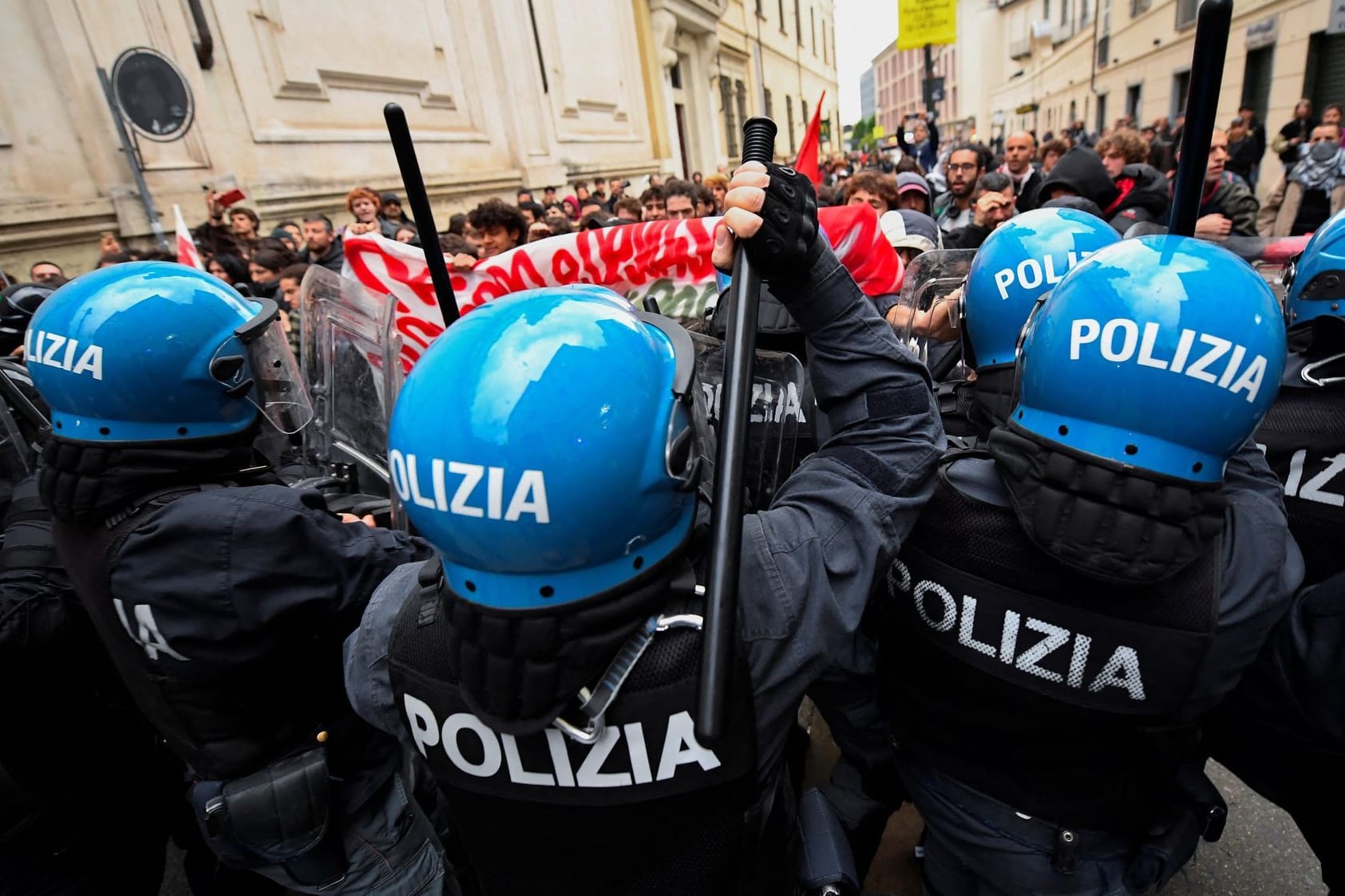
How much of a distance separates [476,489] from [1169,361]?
39.6 inches

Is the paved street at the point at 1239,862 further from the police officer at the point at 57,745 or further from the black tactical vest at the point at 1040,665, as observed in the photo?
the police officer at the point at 57,745

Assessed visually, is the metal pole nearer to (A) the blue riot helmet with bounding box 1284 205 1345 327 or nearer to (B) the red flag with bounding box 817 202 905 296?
(B) the red flag with bounding box 817 202 905 296

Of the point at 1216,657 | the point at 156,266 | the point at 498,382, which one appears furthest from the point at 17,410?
the point at 1216,657

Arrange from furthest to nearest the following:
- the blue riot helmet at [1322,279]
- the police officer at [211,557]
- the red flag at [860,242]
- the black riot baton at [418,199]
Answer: the red flag at [860,242]
the blue riot helmet at [1322,279]
the police officer at [211,557]
the black riot baton at [418,199]

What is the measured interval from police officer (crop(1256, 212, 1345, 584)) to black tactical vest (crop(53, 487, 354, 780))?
228 cm

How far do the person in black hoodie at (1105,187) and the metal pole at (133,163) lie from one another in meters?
7.02

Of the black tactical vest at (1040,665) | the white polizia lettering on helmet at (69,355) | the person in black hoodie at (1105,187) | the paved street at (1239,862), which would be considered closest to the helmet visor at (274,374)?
the white polizia lettering on helmet at (69,355)

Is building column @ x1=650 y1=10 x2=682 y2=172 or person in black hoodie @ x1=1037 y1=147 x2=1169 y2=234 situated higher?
building column @ x1=650 y1=10 x2=682 y2=172

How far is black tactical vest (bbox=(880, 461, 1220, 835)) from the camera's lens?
1.09 meters

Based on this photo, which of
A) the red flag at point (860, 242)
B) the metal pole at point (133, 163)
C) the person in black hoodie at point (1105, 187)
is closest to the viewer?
the red flag at point (860, 242)

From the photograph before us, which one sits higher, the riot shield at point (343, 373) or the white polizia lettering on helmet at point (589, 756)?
A: the riot shield at point (343, 373)

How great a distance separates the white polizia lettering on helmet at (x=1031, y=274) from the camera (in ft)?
5.51

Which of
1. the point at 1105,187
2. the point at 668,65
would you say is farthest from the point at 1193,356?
the point at 668,65

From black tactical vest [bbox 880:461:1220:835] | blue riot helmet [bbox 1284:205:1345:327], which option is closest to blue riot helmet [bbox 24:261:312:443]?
black tactical vest [bbox 880:461:1220:835]
